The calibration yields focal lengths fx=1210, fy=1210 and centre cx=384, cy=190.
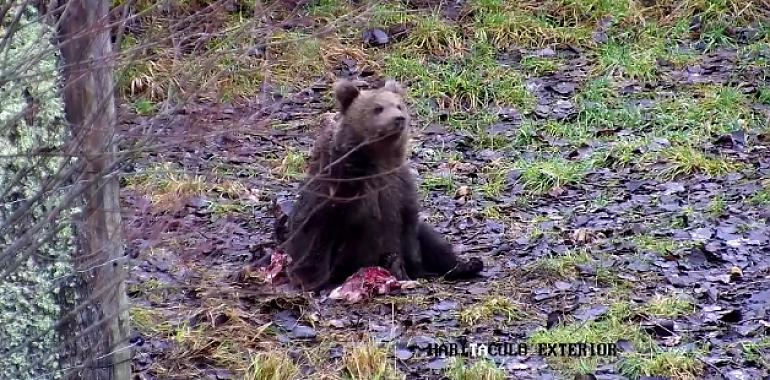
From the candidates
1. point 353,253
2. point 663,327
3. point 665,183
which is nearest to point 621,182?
point 665,183

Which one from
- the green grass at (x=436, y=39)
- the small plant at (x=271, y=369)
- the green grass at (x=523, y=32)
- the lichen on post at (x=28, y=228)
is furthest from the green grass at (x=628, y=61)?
the lichen on post at (x=28, y=228)

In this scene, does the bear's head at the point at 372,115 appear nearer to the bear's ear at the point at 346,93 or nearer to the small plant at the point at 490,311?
the bear's ear at the point at 346,93

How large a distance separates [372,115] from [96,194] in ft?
9.75

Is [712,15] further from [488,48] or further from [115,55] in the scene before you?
[115,55]

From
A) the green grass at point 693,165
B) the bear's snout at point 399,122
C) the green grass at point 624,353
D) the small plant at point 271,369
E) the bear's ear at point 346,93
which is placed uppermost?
the bear's ear at point 346,93

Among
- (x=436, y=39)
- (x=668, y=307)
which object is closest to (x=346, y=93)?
(x=668, y=307)

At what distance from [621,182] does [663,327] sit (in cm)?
292

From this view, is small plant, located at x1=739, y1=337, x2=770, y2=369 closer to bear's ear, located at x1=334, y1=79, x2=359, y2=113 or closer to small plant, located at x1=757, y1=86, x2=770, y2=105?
bear's ear, located at x1=334, y1=79, x2=359, y2=113

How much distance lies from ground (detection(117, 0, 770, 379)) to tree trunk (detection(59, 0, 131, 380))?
4.5 inches

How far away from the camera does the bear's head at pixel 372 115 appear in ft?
21.2

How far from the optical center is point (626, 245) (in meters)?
6.77

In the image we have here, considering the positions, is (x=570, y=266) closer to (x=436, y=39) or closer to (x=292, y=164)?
(x=292, y=164)

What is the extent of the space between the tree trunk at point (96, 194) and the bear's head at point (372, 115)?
2.37 meters

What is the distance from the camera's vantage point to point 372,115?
21.5ft
